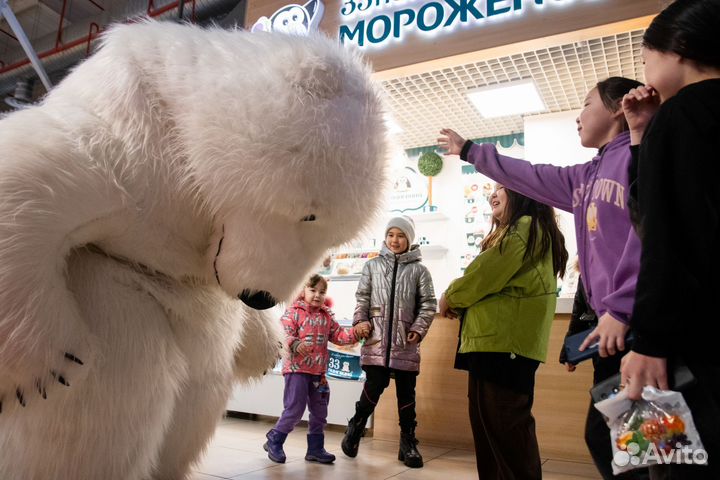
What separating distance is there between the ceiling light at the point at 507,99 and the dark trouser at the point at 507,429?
2113mm

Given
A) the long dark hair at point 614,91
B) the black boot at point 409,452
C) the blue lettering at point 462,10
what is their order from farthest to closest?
the blue lettering at point 462,10 < the black boot at point 409,452 < the long dark hair at point 614,91

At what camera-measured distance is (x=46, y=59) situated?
149 inches

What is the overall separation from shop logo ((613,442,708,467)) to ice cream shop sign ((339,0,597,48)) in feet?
6.25

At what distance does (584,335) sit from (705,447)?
1.01ft

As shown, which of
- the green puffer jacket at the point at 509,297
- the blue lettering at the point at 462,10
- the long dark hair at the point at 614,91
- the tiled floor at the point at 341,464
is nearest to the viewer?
the long dark hair at the point at 614,91

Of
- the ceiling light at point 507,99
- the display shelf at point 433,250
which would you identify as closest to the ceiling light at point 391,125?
the ceiling light at point 507,99

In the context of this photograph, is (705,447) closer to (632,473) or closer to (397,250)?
(632,473)

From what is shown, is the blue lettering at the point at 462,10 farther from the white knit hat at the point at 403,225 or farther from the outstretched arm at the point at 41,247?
the outstretched arm at the point at 41,247

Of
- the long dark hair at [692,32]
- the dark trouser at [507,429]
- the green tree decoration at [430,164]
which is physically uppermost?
the green tree decoration at [430,164]

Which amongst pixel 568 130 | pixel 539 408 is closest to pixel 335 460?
pixel 539 408

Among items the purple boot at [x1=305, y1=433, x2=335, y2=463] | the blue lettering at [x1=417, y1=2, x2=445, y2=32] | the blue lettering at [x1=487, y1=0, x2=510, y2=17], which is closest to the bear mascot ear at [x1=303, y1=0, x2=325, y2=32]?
the blue lettering at [x1=417, y1=2, x2=445, y2=32]

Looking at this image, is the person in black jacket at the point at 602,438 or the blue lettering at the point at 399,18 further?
the blue lettering at the point at 399,18

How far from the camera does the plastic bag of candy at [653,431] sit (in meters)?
0.48

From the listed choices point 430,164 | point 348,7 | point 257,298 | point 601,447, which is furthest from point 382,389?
point 430,164
